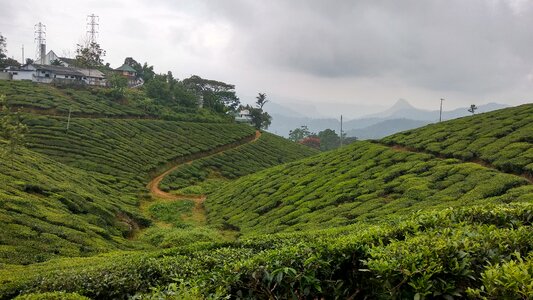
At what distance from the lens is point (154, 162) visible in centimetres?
4038

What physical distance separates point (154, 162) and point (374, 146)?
78.5 feet

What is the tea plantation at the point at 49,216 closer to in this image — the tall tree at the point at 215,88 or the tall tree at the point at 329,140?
the tall tree at the point at 215,88

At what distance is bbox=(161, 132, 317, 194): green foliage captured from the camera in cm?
3936

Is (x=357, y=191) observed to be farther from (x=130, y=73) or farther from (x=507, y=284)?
(x=130, y=73)

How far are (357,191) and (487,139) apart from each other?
366 inches

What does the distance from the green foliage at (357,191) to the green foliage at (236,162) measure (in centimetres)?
986

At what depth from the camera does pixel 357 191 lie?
66.6ft

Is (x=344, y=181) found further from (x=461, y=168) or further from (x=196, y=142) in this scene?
(x=196, y=142)

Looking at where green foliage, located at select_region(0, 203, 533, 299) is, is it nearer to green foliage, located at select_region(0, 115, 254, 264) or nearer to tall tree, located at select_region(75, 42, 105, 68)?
green foliage, located at select_region(0, 115, 254, 264)

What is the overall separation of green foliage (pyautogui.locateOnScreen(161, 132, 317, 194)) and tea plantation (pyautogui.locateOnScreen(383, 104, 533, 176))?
2097cm

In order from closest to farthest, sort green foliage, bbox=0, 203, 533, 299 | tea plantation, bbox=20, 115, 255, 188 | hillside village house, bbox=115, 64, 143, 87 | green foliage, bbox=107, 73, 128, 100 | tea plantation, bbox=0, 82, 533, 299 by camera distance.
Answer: green foliage, bbox=0, 203, 533, 299, tea plantation, bbox=0, 82, 533, 299, tea plantation, bbox=20, 115, 255, 188, green foliage, bbox=107, 73, 128, 100, hillside village house, bbox=115, 64, 143, 87

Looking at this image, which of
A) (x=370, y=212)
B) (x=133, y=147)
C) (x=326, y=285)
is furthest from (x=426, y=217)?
(x=133, y=147)

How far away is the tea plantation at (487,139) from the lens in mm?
18580

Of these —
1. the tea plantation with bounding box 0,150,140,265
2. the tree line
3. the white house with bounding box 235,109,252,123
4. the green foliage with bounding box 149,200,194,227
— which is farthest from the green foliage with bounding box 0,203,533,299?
the white house with bounding box 235,109,252,123
